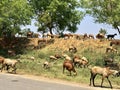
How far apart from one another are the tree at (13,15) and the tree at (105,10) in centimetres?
783

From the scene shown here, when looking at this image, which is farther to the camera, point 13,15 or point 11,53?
point 11,53

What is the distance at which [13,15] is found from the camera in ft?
167

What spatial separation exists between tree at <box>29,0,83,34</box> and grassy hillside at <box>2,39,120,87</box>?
851cm

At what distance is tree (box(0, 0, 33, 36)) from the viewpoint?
166 ft

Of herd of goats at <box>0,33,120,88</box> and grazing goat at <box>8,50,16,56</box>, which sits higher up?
grazing goat at <box>8,50,16,56</box>

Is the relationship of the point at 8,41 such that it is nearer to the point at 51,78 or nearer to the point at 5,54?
the point at 5,54

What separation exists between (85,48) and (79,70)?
10034 mm

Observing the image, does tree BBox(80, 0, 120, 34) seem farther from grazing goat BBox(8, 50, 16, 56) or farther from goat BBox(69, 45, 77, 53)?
grazing goat BBox(8, 50, 16, 56)

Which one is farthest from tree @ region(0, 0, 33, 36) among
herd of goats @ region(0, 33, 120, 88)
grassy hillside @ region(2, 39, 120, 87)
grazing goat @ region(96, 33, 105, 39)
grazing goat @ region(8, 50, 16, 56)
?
grazing goat @ region(96, 33, 105, 39)

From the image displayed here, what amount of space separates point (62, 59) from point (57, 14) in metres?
16.9

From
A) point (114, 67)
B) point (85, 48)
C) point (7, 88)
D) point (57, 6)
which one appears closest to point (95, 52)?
point (85, 48)

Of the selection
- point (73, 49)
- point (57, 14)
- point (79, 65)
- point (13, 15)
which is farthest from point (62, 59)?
point (57, 14)

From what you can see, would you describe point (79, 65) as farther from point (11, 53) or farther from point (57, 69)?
point (11, 53)

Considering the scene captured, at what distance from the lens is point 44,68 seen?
40250 millimetres
